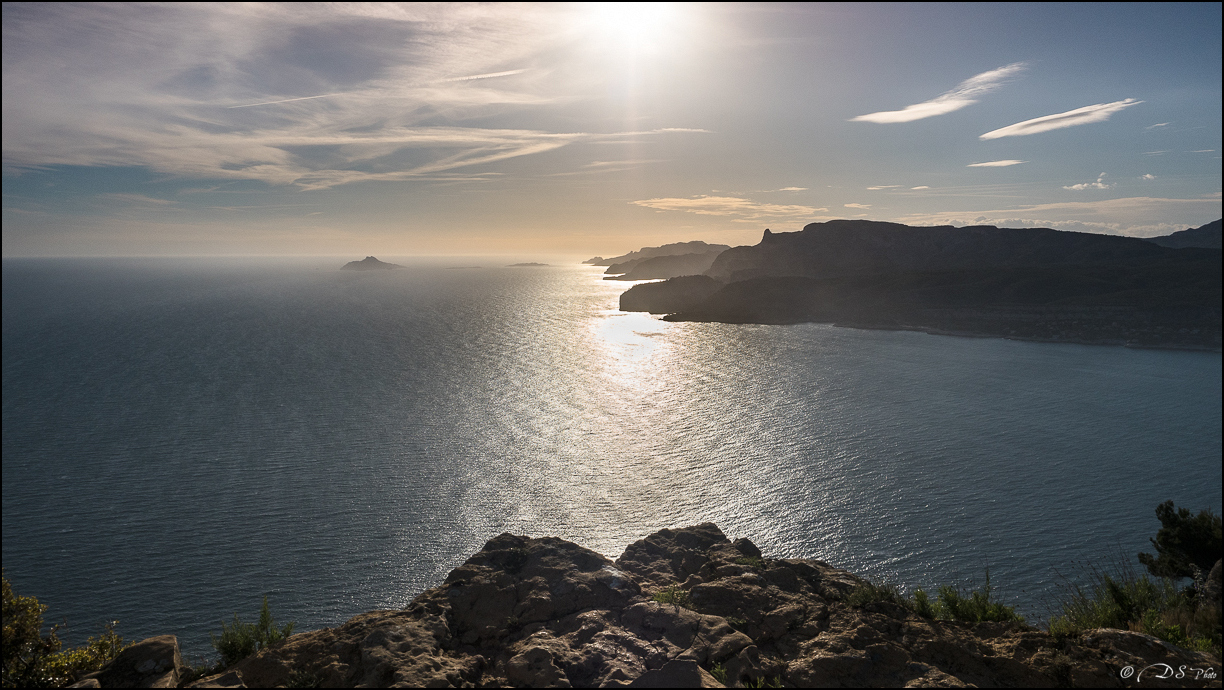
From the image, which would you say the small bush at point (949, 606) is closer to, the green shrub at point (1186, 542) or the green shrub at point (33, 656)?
the green shrub at point (1186, 542)

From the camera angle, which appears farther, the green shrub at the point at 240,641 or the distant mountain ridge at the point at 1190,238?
the distant mountain ridge at the point at 1190,238

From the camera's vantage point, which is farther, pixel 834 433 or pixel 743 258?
pixel 743 258

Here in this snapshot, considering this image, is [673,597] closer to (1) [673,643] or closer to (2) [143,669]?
(1) [673,643]

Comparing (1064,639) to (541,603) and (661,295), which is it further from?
(661,295)

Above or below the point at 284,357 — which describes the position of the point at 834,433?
below

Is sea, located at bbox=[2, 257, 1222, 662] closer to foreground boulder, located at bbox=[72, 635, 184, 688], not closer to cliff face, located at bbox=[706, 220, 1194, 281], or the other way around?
foreground boulder, located at bbox=[72, 635, 184, 688]

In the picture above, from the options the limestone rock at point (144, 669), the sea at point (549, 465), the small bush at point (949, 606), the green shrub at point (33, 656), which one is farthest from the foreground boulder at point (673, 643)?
the sea at point (549, 465)

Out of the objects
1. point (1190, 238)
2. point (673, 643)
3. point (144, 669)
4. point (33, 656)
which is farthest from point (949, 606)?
point (1190, 238)

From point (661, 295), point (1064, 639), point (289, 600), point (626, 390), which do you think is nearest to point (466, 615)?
point (1064, 639)
